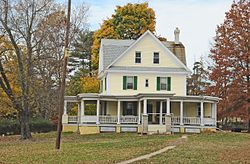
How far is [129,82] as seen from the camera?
40.5 m

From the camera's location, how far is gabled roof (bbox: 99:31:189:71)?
41031 millimetres

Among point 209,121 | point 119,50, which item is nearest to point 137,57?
point 119,50

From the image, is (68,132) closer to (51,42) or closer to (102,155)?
(51,42)

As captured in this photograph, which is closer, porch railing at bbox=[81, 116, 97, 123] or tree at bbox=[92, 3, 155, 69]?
porch railing at bbox=[81, 116, 97, 123]

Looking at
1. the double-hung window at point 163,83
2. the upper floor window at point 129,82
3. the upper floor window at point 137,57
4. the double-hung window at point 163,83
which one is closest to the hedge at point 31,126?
the upper floor window at point 129,82

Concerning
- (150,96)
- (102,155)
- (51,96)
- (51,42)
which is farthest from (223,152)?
(51,96)

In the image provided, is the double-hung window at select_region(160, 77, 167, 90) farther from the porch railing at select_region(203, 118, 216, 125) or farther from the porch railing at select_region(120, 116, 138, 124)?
the porch railing at select_region(203, 118, 216, 125)

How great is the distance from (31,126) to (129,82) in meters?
14.0

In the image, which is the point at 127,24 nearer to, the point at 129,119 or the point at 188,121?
the point at 129,119

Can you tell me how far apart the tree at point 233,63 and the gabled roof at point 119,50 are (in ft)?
10.3

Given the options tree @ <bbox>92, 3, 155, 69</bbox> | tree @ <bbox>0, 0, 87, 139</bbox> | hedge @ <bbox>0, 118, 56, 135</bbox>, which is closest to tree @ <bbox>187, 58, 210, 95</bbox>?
tree @ <bbox>92, 3, 155, 69</bbox>

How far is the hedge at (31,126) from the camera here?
4734 centimetres

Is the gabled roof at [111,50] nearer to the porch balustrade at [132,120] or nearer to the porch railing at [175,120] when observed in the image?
the porch balustrade at [132,120]

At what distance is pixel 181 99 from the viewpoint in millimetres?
38062
